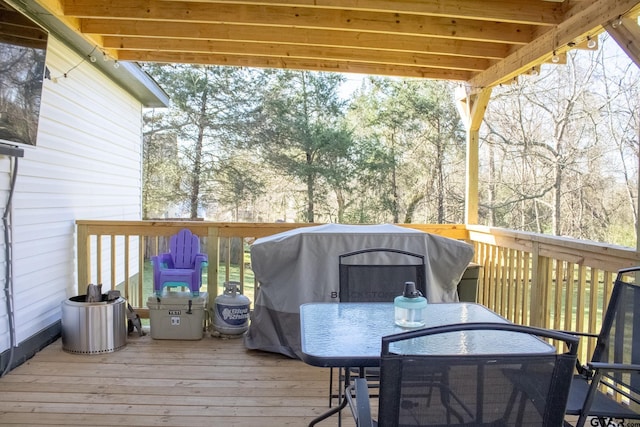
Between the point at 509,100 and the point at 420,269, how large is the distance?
9594mm

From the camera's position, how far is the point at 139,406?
2.84 m

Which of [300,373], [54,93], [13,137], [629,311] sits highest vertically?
[54,93]

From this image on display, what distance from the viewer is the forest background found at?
10.4 meters

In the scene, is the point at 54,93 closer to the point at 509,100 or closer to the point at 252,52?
the point at 252,52

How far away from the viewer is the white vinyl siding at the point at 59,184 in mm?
3650

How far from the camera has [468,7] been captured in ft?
11.4

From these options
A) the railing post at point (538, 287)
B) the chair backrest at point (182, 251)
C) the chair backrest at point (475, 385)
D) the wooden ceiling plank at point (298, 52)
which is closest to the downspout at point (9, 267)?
the chair backrest at point (182, 251)

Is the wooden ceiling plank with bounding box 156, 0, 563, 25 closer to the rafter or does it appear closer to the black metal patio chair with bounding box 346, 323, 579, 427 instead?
the rafter

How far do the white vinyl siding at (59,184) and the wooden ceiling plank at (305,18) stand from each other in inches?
38.0

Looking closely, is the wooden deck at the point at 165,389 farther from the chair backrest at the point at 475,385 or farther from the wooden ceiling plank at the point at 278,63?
the wooden ceiling plank at the point at 278,63

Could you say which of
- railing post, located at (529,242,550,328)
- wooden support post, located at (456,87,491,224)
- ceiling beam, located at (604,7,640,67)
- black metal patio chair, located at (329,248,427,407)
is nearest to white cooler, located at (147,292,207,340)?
black metal patio chair, located at (329,248,427,407)

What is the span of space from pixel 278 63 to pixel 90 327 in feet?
9.53

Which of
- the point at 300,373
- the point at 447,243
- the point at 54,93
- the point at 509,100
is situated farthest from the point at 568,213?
the point at 54,93

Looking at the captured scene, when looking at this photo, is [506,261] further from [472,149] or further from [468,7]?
[468,7]
